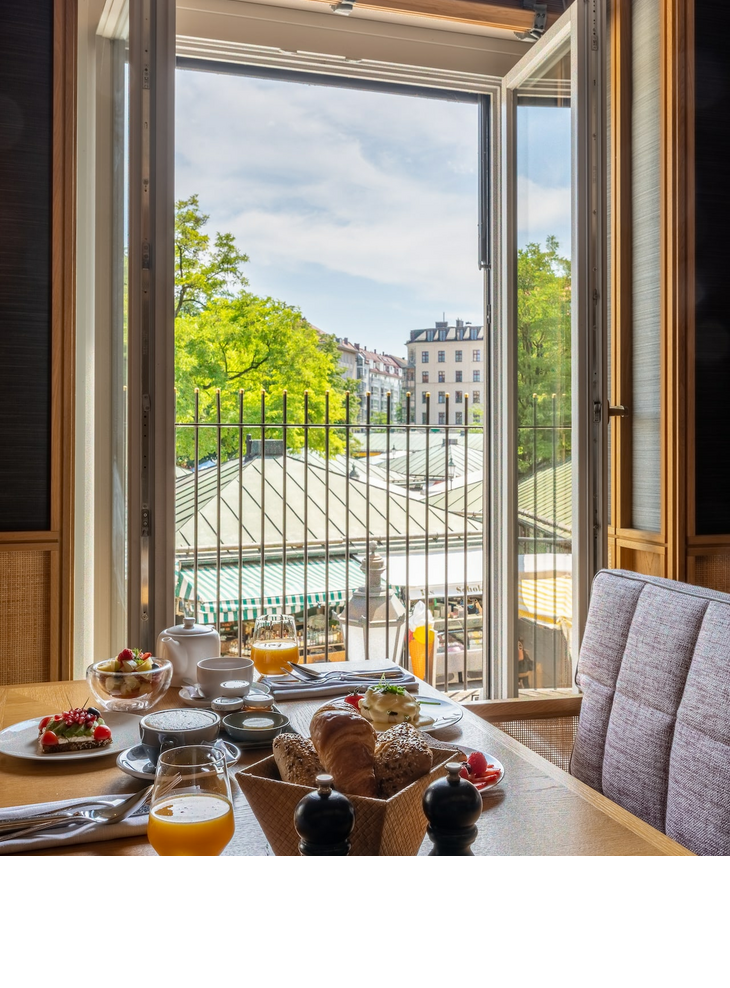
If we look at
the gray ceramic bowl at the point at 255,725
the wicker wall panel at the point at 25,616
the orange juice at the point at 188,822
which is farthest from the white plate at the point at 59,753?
the wicker wall panel at the point at 25,616

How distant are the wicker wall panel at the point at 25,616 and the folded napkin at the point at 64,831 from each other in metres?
1.41

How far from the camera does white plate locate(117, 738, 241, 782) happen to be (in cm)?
93

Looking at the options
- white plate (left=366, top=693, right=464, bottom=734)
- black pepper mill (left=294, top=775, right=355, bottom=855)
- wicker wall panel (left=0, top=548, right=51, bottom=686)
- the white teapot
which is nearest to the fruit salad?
the white teapot

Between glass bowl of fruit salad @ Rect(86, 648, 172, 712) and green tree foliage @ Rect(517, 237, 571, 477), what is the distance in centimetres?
152

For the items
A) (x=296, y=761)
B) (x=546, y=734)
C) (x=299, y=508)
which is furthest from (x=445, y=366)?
(x=296, y=761)

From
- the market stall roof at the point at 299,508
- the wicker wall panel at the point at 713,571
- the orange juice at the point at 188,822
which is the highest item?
the market stall roof at the point at 299,508

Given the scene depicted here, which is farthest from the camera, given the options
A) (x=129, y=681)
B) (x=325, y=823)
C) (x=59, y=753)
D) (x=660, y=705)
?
(x=660, y=705)

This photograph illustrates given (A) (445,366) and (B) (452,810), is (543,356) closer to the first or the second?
(B) (452,810)

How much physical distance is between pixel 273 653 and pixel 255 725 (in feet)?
1.17

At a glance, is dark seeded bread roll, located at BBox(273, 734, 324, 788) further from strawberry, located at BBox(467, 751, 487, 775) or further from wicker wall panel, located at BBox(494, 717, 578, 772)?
wicker wall panel, located at BBox(494, 717, 578, 772)

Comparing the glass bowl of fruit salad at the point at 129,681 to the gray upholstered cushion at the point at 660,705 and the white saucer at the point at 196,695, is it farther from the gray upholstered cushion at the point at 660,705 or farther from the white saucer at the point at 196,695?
the gray upholstered cushion at the point at 660,705

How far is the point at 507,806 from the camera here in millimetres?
889

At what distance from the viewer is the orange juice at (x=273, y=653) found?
1.46 meters
